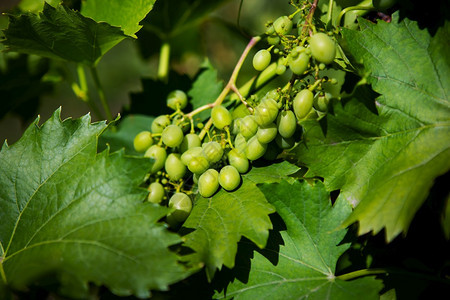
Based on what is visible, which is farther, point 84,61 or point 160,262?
point 84,61

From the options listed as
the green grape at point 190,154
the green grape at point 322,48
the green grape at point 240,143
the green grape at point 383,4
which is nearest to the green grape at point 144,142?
the green grape at point 190,154

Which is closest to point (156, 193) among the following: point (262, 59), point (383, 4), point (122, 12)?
point (262, 59)

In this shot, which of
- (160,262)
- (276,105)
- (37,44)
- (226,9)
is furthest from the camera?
(226,9)

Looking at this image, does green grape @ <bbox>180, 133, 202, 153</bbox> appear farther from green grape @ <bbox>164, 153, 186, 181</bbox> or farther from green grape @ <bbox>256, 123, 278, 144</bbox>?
green grape @ <bbox>256, 123, 278, 144</bbox>

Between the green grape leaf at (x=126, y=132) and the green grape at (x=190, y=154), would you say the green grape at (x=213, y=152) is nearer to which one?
the green grape at (x=190, y=154)

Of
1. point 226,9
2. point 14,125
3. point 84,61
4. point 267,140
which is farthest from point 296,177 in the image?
point 14,125

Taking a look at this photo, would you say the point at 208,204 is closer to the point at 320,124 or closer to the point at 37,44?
the point at 320,124

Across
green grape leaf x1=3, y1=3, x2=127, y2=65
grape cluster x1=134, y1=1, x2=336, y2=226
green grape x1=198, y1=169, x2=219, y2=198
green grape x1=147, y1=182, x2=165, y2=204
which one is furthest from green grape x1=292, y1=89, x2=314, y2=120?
green grape leaf x1=3, y1=3, x2=127, y2=65
